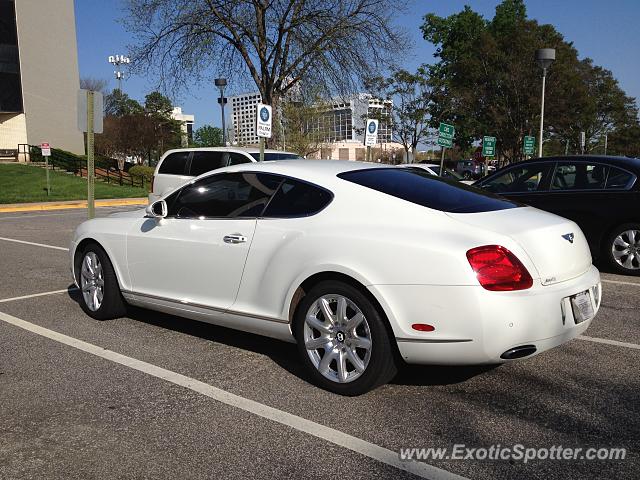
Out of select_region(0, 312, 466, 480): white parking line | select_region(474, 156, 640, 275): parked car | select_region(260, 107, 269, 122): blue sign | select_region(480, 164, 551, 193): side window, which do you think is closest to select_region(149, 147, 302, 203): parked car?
select_region(260, 107, 269, 122): blue sign

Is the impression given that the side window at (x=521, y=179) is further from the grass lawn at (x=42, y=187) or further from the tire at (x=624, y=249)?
the grass lawn at (x=42, y=187)

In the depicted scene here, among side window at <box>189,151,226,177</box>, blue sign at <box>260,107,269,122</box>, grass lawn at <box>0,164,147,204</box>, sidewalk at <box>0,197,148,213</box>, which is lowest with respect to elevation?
sidewalk at <box>0,197,148,213</box>

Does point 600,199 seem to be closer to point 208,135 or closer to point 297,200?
point 297,200

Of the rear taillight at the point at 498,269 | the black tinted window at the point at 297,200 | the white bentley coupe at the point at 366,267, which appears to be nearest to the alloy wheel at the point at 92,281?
the white bentley coupe at the point at 366,267

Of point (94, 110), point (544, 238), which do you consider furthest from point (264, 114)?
point (544, 238)

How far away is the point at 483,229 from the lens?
352 cm

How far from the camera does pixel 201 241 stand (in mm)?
4516

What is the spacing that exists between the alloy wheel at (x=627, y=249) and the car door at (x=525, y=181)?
3.48ft

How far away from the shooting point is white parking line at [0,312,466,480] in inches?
113

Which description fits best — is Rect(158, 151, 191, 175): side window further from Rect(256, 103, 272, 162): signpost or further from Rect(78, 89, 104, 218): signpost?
Rect(78, 89, 104, 218): signpost

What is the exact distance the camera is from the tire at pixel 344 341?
140 inches

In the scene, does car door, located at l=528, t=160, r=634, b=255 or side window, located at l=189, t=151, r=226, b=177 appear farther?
side window, located at l=189, t=151, r=226, b=177

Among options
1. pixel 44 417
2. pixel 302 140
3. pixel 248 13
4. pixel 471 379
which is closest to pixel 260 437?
pixel 44 417

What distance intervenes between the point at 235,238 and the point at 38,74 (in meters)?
41.5
